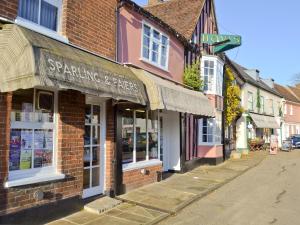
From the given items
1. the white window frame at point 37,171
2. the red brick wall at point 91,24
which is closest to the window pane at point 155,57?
the red brick wall at point 91,24

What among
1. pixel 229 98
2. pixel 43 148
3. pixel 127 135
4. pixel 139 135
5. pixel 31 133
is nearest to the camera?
pixel 31 133

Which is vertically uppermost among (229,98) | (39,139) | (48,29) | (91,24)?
(91,24)

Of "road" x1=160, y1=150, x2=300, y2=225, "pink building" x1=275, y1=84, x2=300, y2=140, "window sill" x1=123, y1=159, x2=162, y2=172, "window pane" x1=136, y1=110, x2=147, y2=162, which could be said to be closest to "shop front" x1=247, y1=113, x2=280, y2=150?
"pink building" x1=275, y1=84, x2=300, y2=140

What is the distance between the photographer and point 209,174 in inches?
605

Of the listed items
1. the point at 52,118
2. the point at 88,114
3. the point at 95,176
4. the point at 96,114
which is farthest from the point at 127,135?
the point at 52,118

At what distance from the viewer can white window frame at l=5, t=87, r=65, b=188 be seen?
21.9ft

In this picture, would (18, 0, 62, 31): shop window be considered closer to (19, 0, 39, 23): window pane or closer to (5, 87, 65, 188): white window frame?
(19, 0, 39, 23): window pane

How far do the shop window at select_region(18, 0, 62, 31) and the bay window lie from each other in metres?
1.53

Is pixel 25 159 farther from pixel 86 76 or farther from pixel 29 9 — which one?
pixel 29 9

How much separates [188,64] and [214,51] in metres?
4.04

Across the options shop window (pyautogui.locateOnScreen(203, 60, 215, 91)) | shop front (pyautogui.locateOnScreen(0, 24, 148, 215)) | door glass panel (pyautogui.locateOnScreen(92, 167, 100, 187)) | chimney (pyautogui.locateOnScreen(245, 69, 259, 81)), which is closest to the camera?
shop front (pyautogui.locateOnScreen(0, 24, 148, 215))

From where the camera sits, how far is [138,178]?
11234 millimetres

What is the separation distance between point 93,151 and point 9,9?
422 centimetres

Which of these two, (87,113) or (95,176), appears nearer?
(87,113)
